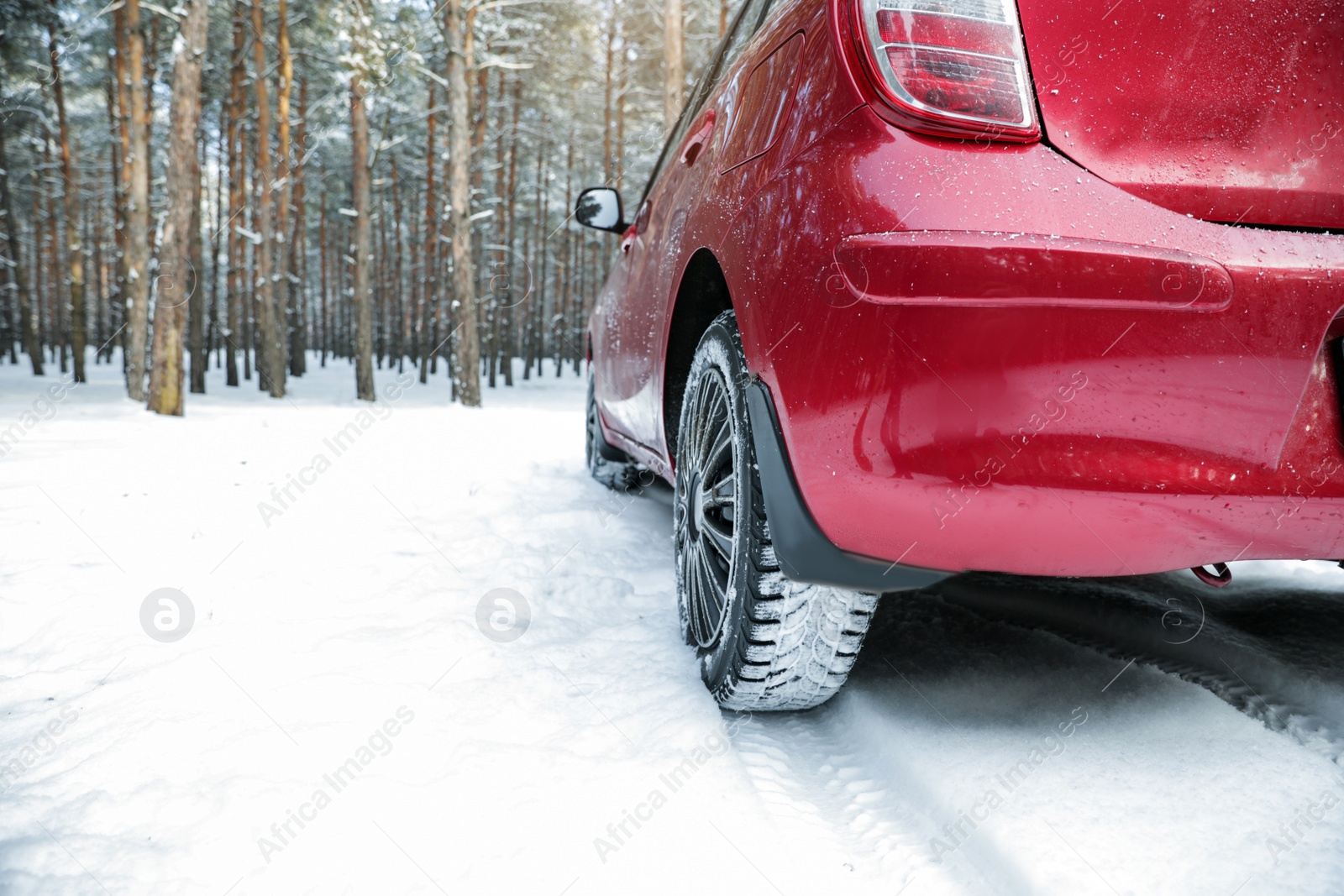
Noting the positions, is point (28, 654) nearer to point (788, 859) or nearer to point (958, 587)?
point (788, 859)

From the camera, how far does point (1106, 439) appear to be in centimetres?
111

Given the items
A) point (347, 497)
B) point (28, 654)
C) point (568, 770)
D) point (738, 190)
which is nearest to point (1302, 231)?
point (738, 190)

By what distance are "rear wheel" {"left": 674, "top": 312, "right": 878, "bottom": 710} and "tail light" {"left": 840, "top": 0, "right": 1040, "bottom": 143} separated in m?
0.61

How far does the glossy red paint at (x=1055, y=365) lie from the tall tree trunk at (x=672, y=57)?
10.4m

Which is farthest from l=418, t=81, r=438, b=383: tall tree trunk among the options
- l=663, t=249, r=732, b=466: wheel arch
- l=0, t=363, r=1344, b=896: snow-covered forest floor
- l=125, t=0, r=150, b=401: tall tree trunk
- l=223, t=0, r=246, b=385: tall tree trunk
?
l=663, t=249, r=732, b=466: wheel arch

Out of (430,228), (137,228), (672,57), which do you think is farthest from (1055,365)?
(430,228)

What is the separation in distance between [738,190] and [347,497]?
258 cm

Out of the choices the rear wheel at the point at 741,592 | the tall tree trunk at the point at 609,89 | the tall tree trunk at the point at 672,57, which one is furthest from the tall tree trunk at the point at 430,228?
the rear wheel at the point at 741,592

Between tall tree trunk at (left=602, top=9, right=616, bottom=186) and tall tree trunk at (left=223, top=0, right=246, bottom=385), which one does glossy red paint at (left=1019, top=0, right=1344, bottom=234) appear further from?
tall tree trunk at (left=602, top=9, right=616, bottom=186)

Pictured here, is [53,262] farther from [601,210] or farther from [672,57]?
[601,210]

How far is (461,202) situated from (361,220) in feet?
11.8

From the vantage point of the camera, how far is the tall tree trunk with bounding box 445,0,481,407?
11.3m

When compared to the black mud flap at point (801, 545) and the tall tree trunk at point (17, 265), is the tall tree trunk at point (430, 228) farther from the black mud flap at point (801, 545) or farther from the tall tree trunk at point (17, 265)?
the black mud flap at point (801, 545)

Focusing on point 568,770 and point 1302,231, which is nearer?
point 1302,231
